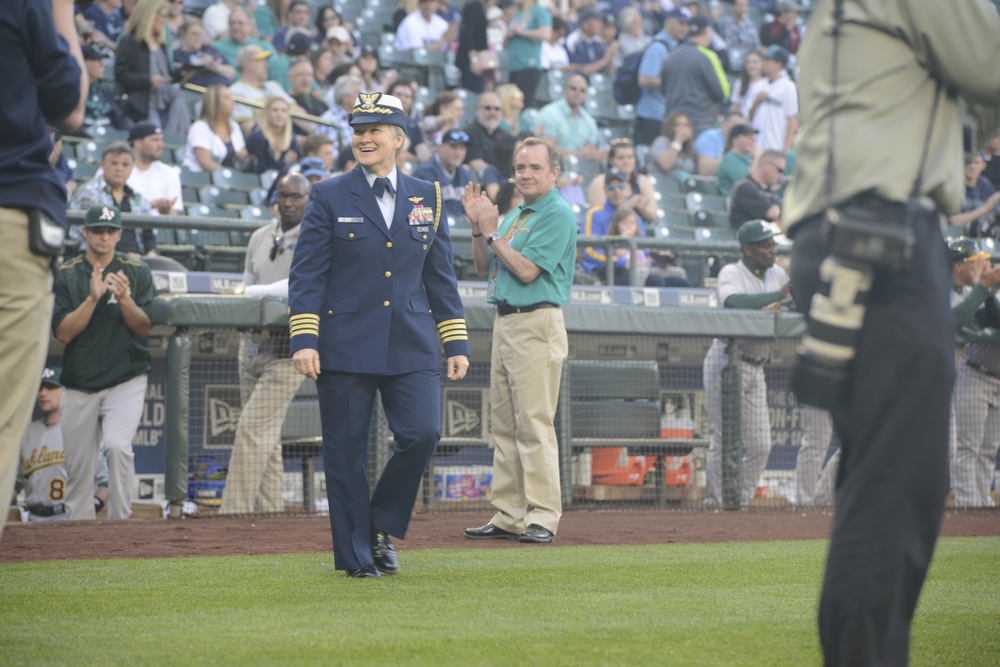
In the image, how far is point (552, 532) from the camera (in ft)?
25.5

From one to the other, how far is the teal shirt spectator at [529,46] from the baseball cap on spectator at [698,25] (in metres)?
1.94

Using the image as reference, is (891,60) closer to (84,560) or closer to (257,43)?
(84,560)

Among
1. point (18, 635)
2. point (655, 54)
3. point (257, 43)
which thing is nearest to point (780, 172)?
point (655, 54)

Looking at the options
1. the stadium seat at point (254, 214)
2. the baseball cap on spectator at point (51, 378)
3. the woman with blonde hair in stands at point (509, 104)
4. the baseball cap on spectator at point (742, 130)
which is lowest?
the baseball cap on spectator at point (51, 378)

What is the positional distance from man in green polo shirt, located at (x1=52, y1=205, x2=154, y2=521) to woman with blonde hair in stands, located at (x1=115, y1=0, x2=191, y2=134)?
417 centimetres

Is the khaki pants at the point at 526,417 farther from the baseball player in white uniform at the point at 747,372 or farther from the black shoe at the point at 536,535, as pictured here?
the baseball player in white uniform at the point at 747,372

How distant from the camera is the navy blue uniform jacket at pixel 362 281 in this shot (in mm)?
5879

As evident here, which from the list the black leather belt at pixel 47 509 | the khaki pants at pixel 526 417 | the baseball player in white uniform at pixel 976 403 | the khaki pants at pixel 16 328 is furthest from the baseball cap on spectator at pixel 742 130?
the khaki pants at pixel 16 328

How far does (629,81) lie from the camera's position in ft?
60.6

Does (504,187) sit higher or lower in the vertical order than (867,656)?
higher

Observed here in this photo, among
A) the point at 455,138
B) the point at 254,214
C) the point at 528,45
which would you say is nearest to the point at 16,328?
the point at 254,214

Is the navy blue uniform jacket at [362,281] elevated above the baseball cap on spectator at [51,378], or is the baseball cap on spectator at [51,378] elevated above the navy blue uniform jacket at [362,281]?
the navy blue uniform jacket at [362,281]

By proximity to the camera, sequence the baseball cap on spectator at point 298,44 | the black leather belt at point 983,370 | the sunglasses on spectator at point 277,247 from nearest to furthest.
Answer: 1. the sunglasses on spectator at point 277,247
2. the black leather belt at point 983,370
3. the baseball cap on spectator at point 298,44

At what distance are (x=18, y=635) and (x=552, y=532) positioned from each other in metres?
3.93
